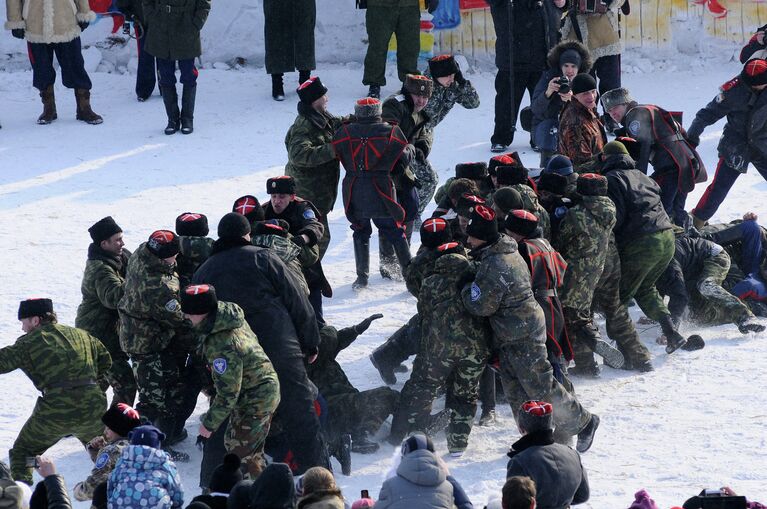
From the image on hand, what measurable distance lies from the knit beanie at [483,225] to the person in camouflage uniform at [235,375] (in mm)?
1447

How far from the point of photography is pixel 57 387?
7.68m

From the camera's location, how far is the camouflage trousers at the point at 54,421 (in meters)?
7.65

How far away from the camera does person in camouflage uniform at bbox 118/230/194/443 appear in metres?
8.06

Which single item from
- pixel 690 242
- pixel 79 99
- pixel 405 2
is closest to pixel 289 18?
pixel 405 2

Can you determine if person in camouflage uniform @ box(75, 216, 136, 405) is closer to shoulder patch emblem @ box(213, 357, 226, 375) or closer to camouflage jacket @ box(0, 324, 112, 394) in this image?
camouflage jacket @ box(0, 324, 112, 394)

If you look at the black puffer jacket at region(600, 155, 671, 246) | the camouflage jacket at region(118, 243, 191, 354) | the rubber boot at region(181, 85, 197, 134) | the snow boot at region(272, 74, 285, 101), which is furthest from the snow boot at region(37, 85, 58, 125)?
the black puffer jacket at region(600, 155, 671, 246)

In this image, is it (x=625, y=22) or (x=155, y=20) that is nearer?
(x=155, y=20)

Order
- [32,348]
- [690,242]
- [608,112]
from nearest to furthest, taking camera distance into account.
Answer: [32,348], [690,242], [608,112]

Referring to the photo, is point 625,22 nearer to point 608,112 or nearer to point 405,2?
point 405,2

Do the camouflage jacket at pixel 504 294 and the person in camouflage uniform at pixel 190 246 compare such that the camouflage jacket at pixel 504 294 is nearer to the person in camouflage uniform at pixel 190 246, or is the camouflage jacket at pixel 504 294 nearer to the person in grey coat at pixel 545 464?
the person in grey coat at pixel 545 464

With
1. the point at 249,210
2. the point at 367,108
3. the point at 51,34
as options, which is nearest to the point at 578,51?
the point at 367,108

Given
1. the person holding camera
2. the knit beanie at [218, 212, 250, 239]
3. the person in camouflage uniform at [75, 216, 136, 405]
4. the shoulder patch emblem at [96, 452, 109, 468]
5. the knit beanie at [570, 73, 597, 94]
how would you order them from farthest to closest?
the person holding camera, the knit beanie at [570, 73, 597, 94], the person in camouflage uniform at [75, 216, 136, 405], the knit beanie at [218, 212, 250, 239], the shoulder patch emblem at [96, 452, 109, 468]

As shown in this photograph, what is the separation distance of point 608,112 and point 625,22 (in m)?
5.46

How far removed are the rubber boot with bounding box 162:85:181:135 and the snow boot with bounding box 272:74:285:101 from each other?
123cm
